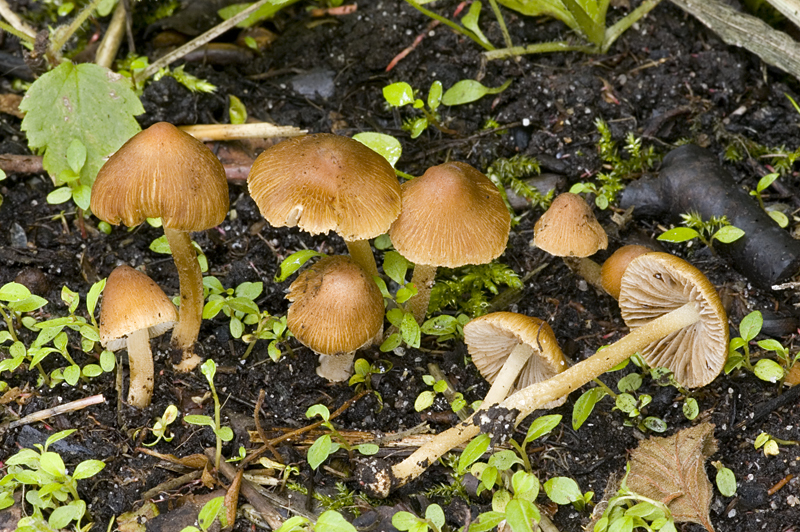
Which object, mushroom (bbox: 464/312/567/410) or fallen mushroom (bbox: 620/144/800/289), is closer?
mushroom (bbox: 464/312/567/410)

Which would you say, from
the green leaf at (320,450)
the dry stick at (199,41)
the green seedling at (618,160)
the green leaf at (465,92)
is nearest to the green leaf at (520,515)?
the green leaf at (320,450)

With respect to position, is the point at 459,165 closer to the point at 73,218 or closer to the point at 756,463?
the point at 756,463

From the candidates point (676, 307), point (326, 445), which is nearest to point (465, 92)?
point (676, 307)

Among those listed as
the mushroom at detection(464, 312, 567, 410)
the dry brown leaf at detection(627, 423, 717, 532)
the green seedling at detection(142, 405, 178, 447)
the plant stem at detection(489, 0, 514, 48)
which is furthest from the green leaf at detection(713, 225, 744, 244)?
the green seedling at detection(142, 405, 178, 447)

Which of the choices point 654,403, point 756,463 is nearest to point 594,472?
point 654,403

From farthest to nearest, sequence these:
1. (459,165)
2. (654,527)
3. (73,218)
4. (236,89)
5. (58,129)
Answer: (236,89)
(73,218)
(58,129)
(459,165)
(654,527)

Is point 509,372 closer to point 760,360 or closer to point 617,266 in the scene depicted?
point 617,266

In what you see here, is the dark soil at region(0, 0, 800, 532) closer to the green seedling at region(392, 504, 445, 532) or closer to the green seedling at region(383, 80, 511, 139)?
the green seedling at region(383, 80, 511, 139)
